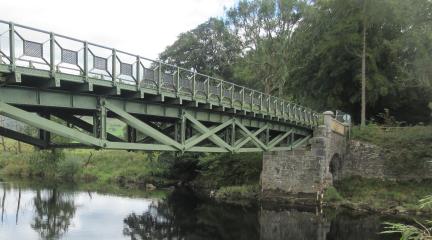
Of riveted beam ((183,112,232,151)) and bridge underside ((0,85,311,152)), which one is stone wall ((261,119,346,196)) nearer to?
bridge underside ((0,85,311,152))

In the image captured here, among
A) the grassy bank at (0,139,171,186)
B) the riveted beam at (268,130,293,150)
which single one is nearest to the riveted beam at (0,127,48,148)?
the riveted beam at (268,130,293,150)

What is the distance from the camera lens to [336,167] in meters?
33.9

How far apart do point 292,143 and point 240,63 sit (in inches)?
769

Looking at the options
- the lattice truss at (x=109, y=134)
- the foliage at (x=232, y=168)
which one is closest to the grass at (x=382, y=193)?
the foliage at (x=232, y=168)

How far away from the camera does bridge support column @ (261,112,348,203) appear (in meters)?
30.9

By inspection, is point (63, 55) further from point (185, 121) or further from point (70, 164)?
point (70, 164)

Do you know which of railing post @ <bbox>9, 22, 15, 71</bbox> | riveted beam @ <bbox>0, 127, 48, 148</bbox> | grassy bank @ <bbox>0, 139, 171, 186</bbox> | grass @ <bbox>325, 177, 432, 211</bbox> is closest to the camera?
railing post @ <bbox>9, 22, 15, 71</bbox>

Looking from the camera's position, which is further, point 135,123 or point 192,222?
point 192,222

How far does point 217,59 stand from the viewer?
2450 inches

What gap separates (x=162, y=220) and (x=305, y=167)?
34.4 feet

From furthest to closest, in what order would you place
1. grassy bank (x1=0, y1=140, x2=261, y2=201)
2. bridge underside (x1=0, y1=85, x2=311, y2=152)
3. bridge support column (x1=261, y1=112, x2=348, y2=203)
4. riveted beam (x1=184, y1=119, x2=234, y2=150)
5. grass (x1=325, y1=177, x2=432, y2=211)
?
grassy bank (x1=0, y1=140, x2=261, y2=201)
bridge support column (x1=261, y1=112, x2=348, y2=203)
grass (x1=325, y1=177, x2=432, y2=211)
riveted beam (x1=184, y1=119, x2=234, y2=150)
bridge underside (x1=0, y1=85, x2=311, y2=152)

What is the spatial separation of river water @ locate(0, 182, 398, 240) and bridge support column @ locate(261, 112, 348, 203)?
2.32 meters

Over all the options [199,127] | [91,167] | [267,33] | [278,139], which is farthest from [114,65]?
[91,167]

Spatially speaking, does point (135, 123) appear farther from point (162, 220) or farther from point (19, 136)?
point (162, 220)
